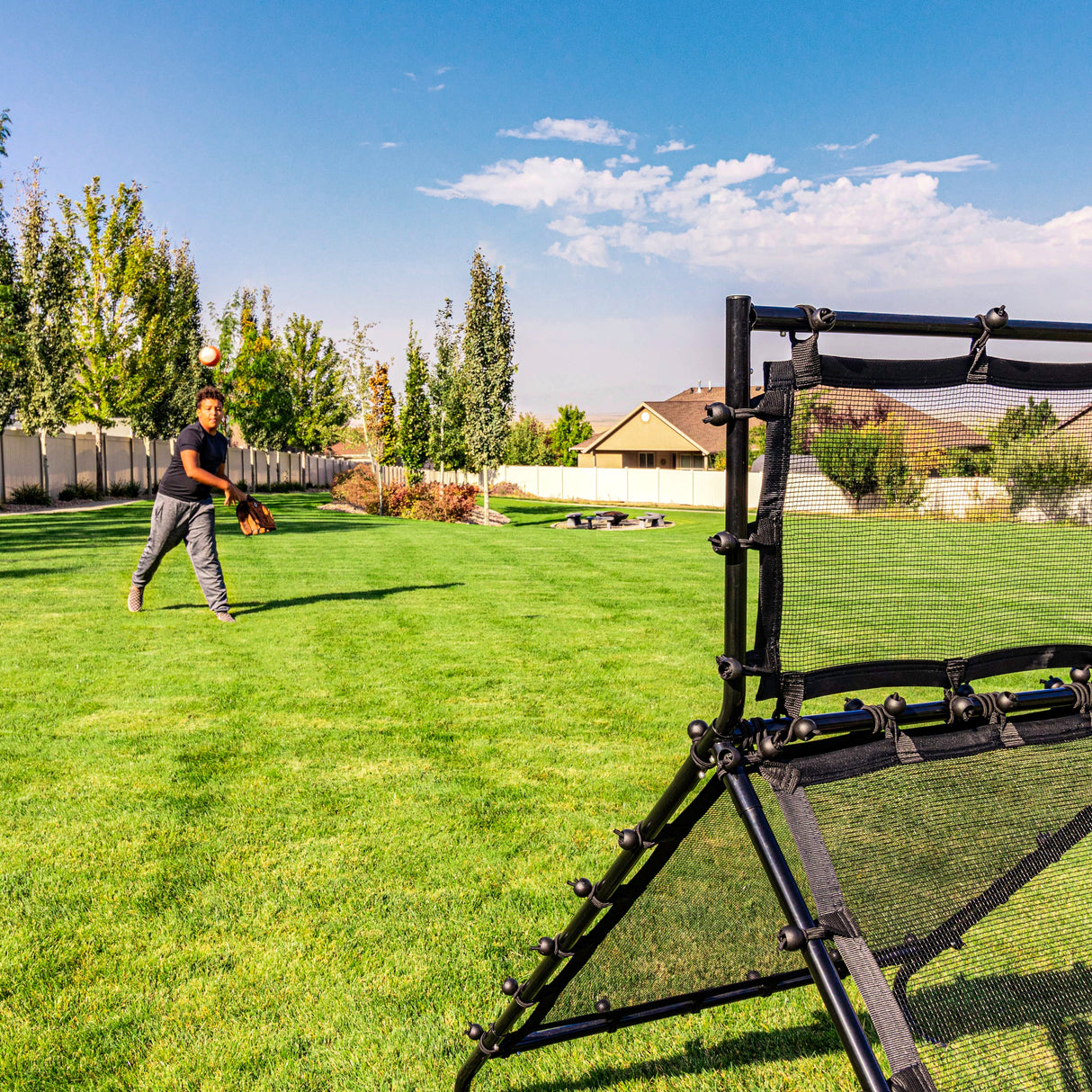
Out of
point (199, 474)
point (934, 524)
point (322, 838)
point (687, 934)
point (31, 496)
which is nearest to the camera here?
point (934, 524)

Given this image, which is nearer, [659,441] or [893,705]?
[893,705]

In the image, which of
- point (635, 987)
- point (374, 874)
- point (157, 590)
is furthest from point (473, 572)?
point (635, 987)

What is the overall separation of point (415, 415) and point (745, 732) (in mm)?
43619

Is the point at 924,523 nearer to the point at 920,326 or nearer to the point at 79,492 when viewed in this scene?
the point at 920,326

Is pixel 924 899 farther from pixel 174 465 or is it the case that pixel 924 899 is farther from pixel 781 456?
pixel 174 465

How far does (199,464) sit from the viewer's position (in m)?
8.98

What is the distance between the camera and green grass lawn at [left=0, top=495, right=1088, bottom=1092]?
2711 millimetres

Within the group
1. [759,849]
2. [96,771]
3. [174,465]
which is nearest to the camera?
[759,849]

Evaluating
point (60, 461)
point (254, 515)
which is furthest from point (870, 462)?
point (60, 461)

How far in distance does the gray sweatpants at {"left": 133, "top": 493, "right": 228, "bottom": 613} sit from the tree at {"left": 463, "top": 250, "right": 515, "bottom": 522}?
27.7 meters

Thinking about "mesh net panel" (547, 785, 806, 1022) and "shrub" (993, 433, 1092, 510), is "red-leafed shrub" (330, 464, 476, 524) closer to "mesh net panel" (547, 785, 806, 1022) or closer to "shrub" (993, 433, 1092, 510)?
"mesh net panel" (547, 785, 806, 1022)

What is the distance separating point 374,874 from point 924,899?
2509 millimetres

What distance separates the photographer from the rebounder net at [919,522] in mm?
1789

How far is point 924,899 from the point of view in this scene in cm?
186
